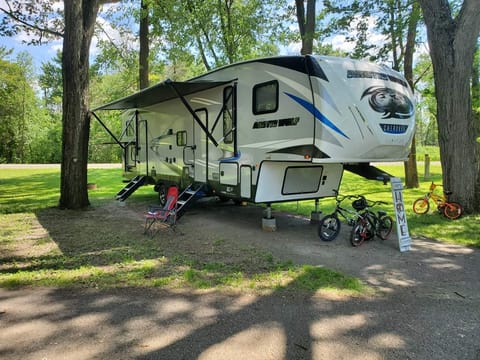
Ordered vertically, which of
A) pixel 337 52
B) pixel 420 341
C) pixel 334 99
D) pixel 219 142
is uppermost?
pixel 337 52

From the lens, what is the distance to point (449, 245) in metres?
6.40

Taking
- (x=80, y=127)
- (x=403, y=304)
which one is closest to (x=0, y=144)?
(x=80, y=127)

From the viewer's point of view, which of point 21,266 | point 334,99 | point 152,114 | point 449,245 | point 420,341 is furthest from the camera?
point 152,114

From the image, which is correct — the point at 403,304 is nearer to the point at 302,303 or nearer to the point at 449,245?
the point at 302,303

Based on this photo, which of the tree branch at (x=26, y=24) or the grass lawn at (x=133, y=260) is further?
the tree branch at (x=26, y=24)

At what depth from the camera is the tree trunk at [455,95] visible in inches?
318

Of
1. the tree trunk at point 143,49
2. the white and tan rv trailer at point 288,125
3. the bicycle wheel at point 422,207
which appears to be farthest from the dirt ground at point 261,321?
the tree trunk at point 143,49

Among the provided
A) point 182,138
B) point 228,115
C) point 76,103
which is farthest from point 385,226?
point 76,103

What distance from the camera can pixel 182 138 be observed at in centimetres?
938

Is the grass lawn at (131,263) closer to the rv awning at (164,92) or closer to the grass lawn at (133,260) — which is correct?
the grass lawn at (133,260)

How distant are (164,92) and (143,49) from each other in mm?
7631

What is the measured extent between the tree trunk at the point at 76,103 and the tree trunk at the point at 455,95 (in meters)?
8.21

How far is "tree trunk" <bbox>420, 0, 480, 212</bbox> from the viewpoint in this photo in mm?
8078

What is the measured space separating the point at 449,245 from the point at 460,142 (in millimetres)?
2995
